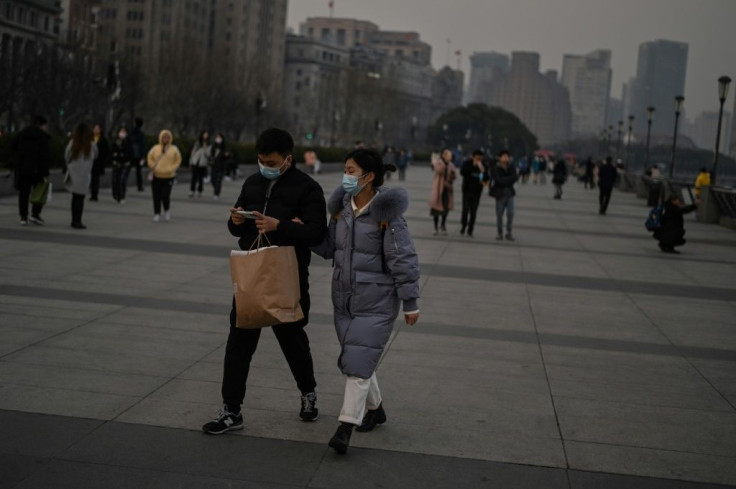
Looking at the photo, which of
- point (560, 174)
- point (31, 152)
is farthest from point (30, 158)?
Result: point (560, 174)

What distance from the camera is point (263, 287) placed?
6234 mm

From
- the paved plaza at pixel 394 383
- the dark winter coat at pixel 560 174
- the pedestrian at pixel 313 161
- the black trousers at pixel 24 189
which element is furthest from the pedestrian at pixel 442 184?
the pedestrian at pixel 313 161

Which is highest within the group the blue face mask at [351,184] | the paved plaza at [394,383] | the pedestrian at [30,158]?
the blue face mask at [351,184]

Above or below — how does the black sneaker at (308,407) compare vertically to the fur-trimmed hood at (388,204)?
below

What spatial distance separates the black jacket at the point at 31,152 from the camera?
670 inches

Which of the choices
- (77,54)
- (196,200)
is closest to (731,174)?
(77,54)

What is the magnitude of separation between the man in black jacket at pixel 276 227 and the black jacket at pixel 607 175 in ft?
85.2

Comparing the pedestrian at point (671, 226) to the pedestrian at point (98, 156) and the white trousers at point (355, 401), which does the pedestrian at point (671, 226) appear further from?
the white trousers at point (355, 401)

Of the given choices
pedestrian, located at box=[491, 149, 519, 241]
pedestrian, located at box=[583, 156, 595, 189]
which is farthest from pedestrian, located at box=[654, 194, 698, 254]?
pedestrian, located at box=[583, 156, 595, 189]

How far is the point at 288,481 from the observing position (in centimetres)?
558

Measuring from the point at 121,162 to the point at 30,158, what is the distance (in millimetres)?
6467

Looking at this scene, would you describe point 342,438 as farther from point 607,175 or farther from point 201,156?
point 607,175

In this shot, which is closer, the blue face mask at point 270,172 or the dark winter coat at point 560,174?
the blue face mask at point 270,172

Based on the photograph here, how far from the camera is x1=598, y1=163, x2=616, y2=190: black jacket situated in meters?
31.6
